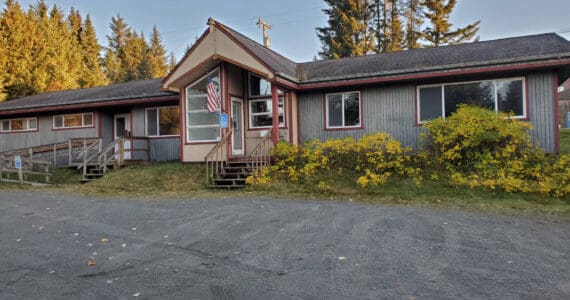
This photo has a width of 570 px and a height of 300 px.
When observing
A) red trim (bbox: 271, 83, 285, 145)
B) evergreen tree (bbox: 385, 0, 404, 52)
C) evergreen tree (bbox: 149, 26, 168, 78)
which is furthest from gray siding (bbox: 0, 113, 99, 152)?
evergreen tree (bbox: 149, 26, 168, 78)

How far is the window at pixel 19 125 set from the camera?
18.2 m

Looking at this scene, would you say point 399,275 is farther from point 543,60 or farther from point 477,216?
point 543,60

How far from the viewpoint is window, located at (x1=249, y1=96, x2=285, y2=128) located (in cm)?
1365

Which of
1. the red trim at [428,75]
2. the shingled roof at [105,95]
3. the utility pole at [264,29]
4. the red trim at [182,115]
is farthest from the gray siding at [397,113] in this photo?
the utility pole at [264,29]

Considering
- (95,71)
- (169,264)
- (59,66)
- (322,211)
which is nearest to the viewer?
(169,264)


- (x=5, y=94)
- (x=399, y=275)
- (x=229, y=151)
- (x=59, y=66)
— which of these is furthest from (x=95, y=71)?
(x=399, y=275)

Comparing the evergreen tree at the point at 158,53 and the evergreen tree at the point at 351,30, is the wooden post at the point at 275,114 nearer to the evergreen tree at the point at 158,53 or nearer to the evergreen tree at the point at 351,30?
the evergreen tree at the point at 351,30

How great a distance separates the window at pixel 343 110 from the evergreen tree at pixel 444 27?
66.8 ft

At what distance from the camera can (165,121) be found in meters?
16.0

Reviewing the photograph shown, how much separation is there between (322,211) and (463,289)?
4.08 metres

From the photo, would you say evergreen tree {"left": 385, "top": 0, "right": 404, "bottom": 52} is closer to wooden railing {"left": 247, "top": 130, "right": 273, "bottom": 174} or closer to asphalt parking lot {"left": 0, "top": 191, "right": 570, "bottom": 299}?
wooden railing {"left": 247, "top": 130, "right": 273, "bottom": 174}

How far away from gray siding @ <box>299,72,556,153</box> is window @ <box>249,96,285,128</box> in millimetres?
821

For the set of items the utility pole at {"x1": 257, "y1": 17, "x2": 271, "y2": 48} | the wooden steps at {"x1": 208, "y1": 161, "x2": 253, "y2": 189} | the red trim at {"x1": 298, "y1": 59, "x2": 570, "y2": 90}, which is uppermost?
the utility pole at {"x1": 257, "y1": 17, "x2": 271, "y2": 48}

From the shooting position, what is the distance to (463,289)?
3434mm
